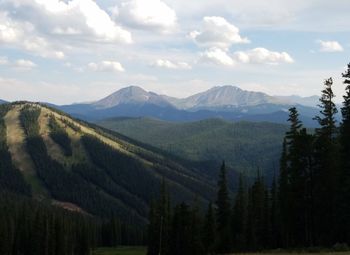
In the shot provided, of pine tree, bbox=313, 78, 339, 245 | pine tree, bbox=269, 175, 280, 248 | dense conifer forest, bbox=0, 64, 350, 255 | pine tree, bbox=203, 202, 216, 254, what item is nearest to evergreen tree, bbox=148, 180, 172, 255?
dense conifer forest, bbox=0, 64, 350, 255

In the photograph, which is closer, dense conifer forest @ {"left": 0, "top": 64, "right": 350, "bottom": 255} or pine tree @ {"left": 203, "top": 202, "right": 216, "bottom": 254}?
dense conifer forest @ {"left": 0, "top": 64, "right": 350, "bottom": 255}

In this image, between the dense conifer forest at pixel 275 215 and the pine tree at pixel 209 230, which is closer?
the dense conifer forest at pixel 275 215

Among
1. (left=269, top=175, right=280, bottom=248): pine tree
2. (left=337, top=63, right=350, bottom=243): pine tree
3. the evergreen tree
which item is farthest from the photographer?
the evergreen tree

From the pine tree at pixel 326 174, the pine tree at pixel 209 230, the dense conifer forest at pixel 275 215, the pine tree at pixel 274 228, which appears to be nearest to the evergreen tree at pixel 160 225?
the dense conifer forest at pixel 275 215

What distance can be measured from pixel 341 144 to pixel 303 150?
4.46 metres

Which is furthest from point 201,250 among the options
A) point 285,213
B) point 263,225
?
point 285,213

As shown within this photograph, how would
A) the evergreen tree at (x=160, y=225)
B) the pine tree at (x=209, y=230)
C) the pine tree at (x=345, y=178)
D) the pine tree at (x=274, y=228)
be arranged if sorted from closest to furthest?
the pine tree at (x=345, y=178) → the pine tree at (x=274, y=228) → the pine tree at (x=209, y=230) → the evergreen tree at (x=160, y=225)

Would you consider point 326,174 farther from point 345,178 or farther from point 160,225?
point 160,225

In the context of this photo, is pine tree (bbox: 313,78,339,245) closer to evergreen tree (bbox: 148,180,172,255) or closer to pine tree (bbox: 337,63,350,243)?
pine tree (bbox: 337,63,350,243)

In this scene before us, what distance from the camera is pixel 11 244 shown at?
137 metres

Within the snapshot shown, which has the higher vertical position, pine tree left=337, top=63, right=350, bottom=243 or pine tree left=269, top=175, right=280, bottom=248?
pine tree left=337, top=63, right=350, bottom=243

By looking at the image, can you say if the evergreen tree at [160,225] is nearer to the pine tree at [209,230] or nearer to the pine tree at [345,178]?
the pine tree at [209,230]

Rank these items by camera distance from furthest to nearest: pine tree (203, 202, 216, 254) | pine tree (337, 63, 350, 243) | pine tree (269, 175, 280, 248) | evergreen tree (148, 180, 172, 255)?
evergreen tree (148, 180, 172, 255), pine tree (203, 202, 216, 254), pine tree (269, 175, 280, 248), pine tree (337, 63, 350, 243)

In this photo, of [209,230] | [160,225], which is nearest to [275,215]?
[209,230]
